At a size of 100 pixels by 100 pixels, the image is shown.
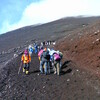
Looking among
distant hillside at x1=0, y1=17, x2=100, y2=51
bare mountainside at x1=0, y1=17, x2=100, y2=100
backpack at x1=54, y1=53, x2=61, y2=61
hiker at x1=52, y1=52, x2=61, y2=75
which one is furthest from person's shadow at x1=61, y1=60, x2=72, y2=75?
distant hillside at x1=0, y1=17, x2=100, y2=51

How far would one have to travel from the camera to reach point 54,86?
16.5m

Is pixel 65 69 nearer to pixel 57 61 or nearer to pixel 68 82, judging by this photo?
pixel 57 61

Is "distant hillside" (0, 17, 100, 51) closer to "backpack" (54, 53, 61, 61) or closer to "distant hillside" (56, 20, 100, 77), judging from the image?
"distant hillside" (56, 20, 100, 77)

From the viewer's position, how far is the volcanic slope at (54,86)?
14.7 metres

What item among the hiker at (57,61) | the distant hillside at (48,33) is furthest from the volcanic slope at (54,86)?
the distant hillside at (48,33)

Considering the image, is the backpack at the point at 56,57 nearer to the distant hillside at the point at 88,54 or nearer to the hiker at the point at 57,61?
the hiker at the point at 57,61

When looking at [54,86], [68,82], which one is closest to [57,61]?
[68,82]

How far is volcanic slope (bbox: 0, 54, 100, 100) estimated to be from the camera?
48.3 ft

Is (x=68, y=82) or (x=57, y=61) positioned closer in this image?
(x=68, y=82)

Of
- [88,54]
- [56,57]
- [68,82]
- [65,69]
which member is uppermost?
[56,57]

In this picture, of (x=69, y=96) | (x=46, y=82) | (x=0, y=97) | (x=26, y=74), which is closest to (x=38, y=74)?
(x=26, y=74)

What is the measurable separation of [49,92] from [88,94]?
2.22 meters

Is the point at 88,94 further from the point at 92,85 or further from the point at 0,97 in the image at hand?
the point at 0,97

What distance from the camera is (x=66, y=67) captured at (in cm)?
2052
